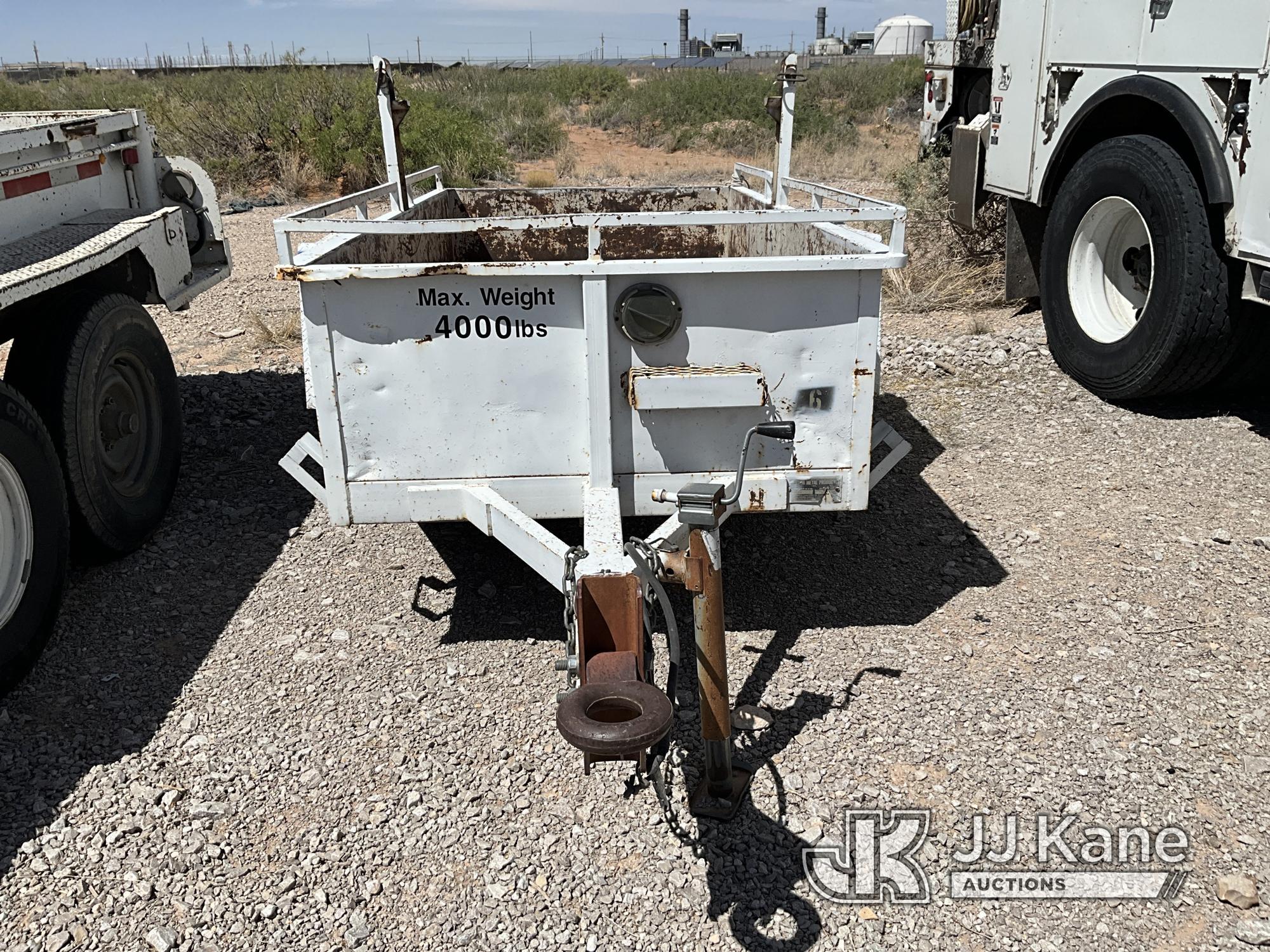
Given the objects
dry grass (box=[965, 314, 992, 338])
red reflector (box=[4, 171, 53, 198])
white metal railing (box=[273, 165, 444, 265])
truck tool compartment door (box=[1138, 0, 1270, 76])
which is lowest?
dry grass (box=[965, 314, 992, 338])

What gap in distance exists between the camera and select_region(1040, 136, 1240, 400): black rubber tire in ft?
16.0

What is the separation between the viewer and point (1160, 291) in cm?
513

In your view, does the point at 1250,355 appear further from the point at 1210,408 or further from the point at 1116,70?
the point at 1116,70

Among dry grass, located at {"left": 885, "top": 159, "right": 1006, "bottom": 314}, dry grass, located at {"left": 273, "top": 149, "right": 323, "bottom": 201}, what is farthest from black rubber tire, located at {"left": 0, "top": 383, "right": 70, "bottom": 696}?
dry grass, located at {"left": 273, "top": 149, "right": 323, "bottom": 201}

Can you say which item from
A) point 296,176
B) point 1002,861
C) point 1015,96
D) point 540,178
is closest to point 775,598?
point 1002,861

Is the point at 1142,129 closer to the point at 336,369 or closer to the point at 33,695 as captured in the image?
the point at 336,369

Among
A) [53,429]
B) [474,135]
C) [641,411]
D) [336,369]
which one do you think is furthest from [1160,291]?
[474,135]

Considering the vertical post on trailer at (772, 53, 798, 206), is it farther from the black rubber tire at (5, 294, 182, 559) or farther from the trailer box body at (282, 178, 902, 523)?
the black rubber tire at (5, 294, 182, 559)

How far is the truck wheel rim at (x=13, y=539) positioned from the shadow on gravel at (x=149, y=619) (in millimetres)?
277

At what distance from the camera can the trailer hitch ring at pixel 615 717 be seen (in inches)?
80.9

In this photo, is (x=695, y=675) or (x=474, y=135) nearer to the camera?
(x=695, y=675)

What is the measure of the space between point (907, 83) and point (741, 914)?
104ft

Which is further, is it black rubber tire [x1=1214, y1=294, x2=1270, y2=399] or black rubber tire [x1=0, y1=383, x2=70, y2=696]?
black rubber tire [x1=1214, y1=294, x2=1270, y2=399]

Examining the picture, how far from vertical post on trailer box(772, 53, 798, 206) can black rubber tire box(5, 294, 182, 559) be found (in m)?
2.70
